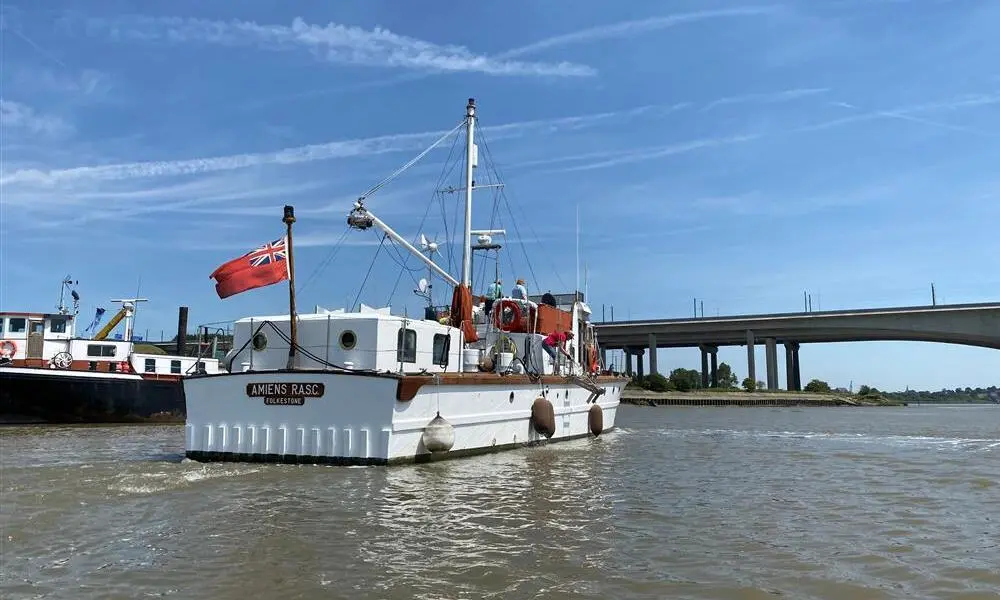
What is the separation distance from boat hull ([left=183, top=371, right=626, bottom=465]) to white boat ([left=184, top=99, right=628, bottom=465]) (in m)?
0.02

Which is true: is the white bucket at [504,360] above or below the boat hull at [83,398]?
above

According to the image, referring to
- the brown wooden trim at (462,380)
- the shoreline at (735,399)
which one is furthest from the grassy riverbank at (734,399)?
the brown wooden trim at (462,380)

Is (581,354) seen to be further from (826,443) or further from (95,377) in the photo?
(95,377)

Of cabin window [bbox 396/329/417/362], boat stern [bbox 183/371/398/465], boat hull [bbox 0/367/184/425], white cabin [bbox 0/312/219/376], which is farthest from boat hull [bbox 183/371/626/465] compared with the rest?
white cabin [bbox 0/312/219/376]

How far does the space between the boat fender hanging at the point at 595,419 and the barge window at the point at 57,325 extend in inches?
954

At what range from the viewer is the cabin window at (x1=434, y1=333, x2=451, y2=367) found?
17109mm

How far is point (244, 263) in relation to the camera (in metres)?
14.8

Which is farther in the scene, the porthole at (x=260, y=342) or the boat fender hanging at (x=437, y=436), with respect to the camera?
the porthole at (x=260, y=342)

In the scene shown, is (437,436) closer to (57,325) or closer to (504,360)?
(504,360)

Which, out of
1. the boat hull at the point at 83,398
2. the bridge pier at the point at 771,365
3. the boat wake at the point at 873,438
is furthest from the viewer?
the bridge pier at the point at 771,365

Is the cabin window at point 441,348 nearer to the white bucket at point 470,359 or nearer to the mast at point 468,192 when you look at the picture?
the white bucket at point 470,359

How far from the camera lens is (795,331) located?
77500 mm

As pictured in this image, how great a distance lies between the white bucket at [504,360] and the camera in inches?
732

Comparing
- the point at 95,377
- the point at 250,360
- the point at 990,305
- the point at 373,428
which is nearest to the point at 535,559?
the point at 373,428
